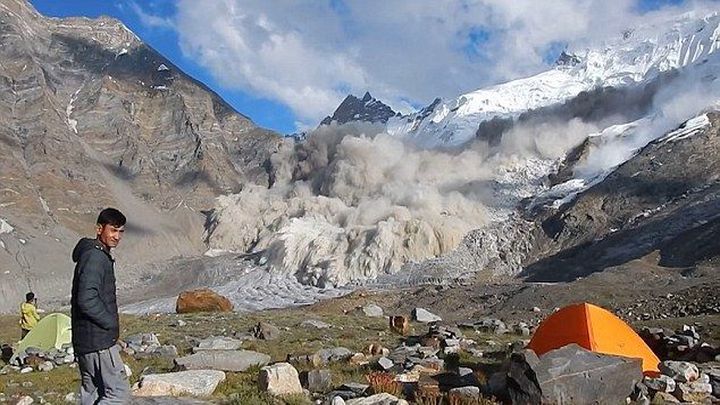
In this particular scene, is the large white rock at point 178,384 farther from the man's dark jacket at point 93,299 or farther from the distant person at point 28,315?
the distant person at point 28,315

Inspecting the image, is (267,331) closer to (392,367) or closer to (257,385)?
(392,367)

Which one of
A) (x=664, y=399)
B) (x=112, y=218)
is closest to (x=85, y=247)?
(x=112, y=218)

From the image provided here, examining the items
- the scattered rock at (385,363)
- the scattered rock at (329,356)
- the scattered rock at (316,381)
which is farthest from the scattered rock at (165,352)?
the scattered rock at (316,381)

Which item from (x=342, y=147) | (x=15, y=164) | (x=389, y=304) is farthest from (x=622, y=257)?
(x=15, y=164)

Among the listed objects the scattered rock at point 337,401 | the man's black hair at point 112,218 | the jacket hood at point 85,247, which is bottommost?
the scattered rock at point 337,401

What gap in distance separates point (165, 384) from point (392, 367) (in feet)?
15.9

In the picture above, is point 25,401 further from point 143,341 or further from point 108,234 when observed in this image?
point 143,341

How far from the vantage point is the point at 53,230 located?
156m

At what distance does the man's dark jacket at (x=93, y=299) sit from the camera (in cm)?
738

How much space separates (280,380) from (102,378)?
386cm

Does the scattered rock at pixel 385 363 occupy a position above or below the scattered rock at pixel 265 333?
below

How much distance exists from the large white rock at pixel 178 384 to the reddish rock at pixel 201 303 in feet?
106

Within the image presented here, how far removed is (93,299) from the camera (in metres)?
7.40

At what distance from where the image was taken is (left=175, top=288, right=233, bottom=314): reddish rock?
1706 inches
